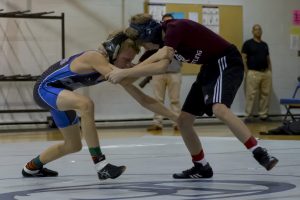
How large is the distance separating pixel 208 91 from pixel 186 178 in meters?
0.67

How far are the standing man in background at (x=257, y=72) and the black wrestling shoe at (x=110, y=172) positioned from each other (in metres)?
8.84

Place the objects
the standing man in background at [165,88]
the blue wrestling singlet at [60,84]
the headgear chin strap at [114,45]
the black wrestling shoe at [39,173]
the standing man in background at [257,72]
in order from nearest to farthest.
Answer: the headgear chin strap at [114,45] → the blue wrestling singlet at [60,84] → the black wrestling shoe at [39,173] → the standing man in background at [165,88] → the standing man in background at [257,72]

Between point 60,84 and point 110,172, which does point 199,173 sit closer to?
point 110,172

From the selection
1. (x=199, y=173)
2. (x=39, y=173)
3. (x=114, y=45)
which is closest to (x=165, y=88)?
(x=39, y=173)

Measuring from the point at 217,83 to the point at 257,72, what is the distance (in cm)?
873

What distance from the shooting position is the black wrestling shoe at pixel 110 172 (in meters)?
4.43

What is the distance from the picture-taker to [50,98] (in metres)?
4.81

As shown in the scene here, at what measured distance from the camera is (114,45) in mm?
4664

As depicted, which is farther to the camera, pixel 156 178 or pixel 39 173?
pixel 39 173

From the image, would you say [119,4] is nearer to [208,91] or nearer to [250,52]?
[250,52]

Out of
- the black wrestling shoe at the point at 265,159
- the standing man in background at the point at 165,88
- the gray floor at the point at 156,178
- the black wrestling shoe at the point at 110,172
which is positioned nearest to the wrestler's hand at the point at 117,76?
the black wrestling shoe at the point at 110,172

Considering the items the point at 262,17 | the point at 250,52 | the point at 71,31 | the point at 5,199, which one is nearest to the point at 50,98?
the point at 5,199

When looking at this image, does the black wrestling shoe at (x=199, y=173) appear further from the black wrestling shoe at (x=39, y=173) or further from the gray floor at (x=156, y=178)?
the black wrestling shoe at (x=39, y=173)

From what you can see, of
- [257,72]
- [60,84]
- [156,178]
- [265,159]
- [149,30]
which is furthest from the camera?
[257,72]
